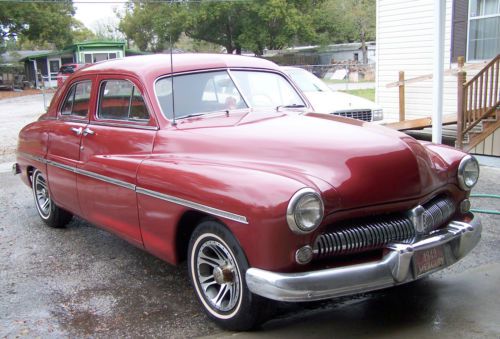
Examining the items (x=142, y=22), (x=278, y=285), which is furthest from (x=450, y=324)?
(x=142, y=22)

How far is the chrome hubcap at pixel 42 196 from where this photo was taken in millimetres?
6184

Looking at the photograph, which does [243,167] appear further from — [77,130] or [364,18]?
[364,18]

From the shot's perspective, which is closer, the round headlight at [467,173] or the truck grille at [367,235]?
the truck grille at [367,235]

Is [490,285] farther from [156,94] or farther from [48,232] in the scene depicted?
[48,232]

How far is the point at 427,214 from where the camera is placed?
356cm

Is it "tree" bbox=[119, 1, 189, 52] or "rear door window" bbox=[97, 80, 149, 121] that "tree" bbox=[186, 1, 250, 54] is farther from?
"rear door window" bbox=[97, 80, 149, 121]

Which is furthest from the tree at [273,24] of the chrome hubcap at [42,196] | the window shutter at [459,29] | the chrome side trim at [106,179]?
the chrome side trim at [106,179]

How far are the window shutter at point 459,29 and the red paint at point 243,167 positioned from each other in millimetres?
7668

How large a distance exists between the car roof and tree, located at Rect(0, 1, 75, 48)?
38.8 meters

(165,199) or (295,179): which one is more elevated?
(295,179)

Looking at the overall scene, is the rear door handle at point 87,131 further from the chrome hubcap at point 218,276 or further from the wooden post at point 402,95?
the wooden post at point 402,95

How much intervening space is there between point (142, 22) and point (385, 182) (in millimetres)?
52508

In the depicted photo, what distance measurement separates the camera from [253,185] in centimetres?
321

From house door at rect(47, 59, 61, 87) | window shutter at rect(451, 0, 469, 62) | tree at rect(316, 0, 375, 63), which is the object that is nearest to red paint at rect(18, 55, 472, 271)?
→ window shutter at rect(451, 0, 469, 62)
